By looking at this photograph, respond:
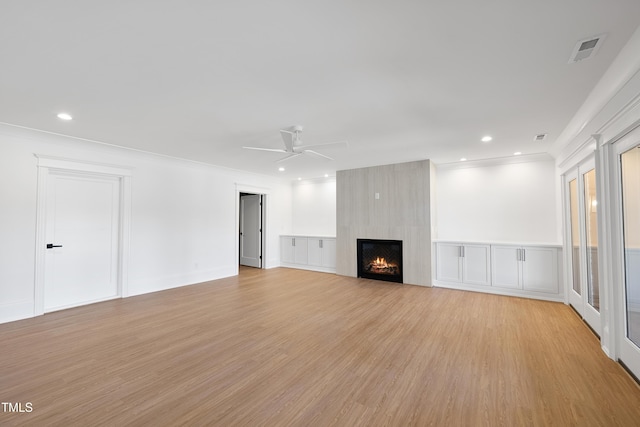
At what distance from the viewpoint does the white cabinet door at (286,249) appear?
8.27m

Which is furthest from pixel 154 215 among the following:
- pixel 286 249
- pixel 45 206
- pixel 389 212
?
pixel 389 212

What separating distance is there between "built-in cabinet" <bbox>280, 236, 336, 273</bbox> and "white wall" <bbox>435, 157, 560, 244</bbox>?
2761 millimetres

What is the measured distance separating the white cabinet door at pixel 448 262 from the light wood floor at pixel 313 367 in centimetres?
117

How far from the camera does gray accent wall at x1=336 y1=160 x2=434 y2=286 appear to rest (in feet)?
19.1

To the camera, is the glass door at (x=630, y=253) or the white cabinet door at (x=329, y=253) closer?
the glass door at (x=630, y=253)

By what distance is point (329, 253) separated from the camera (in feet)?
24.6

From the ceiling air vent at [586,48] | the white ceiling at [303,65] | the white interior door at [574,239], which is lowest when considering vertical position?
the white interior door at [574,239]

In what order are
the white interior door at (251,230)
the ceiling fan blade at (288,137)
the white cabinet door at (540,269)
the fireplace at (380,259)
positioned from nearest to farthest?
1. the ceiling fan blade at (288,137)
2. the white cabinet door at (540,269)
3. the fireplace at (380,259)
4. the white interior door at (251,230)

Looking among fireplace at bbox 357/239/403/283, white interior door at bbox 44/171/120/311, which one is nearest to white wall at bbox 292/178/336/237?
fireplace at bbox 357/239/403/283

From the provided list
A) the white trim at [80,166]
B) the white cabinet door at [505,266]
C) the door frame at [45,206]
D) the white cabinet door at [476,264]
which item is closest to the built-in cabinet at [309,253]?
the white cabinet door at [476,264]

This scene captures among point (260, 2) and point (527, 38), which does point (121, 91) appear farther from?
point (527, 38)

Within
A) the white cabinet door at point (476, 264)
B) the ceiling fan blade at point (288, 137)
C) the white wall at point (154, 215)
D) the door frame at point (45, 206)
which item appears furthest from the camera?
the white cabinet door at point (476, 264)

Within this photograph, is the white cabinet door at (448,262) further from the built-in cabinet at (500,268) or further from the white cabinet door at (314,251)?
the white cabinet door at (314,251)

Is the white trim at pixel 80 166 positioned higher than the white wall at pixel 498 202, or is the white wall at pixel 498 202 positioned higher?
the white trim at pixel 80 166
